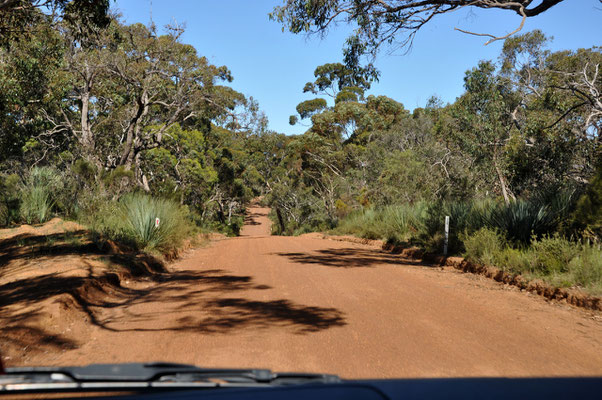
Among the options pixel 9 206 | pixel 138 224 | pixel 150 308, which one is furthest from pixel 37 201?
pixel 150 308

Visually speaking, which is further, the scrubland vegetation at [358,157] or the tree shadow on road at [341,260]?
the tree shadow on road at [341,260]

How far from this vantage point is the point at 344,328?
5.84m

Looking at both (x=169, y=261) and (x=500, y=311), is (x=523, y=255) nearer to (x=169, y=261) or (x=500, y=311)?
(x=500, y=311)

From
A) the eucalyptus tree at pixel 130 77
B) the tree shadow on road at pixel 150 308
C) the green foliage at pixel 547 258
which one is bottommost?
the tree shadow on road at pixel 150 308

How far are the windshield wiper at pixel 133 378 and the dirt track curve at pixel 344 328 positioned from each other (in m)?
2.05

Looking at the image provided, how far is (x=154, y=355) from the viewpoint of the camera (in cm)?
469

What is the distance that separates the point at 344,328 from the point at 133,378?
4.08m

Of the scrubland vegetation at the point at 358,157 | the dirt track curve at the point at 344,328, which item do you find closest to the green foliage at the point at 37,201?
the scrubland vegetation at the point at 358,157

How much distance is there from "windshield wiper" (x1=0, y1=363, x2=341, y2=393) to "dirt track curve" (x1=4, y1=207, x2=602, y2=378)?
2.05 metres

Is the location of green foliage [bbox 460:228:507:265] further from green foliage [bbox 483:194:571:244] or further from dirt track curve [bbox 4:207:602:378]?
dirt track curve [bbox 4:207:602:378]

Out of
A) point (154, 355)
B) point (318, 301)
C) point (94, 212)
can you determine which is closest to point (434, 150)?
point (94, 212)

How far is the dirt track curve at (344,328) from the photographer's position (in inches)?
179

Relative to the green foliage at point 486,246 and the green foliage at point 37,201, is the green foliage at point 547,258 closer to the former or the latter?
the green foliage at point 486,246

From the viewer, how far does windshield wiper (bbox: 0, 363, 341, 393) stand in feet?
6.36
